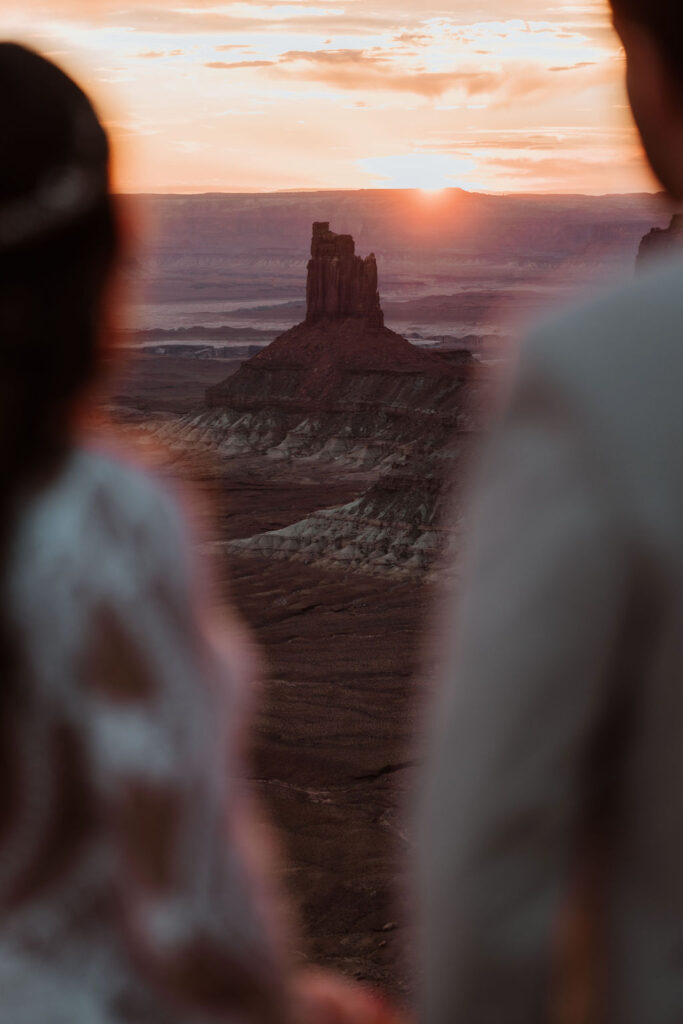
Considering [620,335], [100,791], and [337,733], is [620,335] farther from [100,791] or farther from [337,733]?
[337,733]

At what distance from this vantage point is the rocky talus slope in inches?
2579

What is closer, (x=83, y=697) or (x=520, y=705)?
(x=520, y=705)

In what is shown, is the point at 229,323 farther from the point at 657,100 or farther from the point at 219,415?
the point at 657,100

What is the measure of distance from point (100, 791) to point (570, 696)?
0.66 meters

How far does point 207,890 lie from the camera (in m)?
1.35

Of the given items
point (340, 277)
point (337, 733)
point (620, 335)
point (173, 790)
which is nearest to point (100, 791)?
point (173, 790)

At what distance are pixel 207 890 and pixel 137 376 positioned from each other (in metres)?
120

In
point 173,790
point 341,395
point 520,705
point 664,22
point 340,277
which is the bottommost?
point 341,395

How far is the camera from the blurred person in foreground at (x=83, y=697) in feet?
4.19

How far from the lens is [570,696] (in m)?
0.77

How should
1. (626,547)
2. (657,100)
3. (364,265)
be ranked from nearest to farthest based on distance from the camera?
(626,547) → (657,100) → (364,265)

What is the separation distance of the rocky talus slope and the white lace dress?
50.1 m

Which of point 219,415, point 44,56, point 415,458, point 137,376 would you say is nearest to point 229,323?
point 137,376

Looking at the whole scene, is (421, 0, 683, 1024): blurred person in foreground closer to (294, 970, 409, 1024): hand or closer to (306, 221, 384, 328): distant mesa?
(294, 970, 409, 1024): hand
